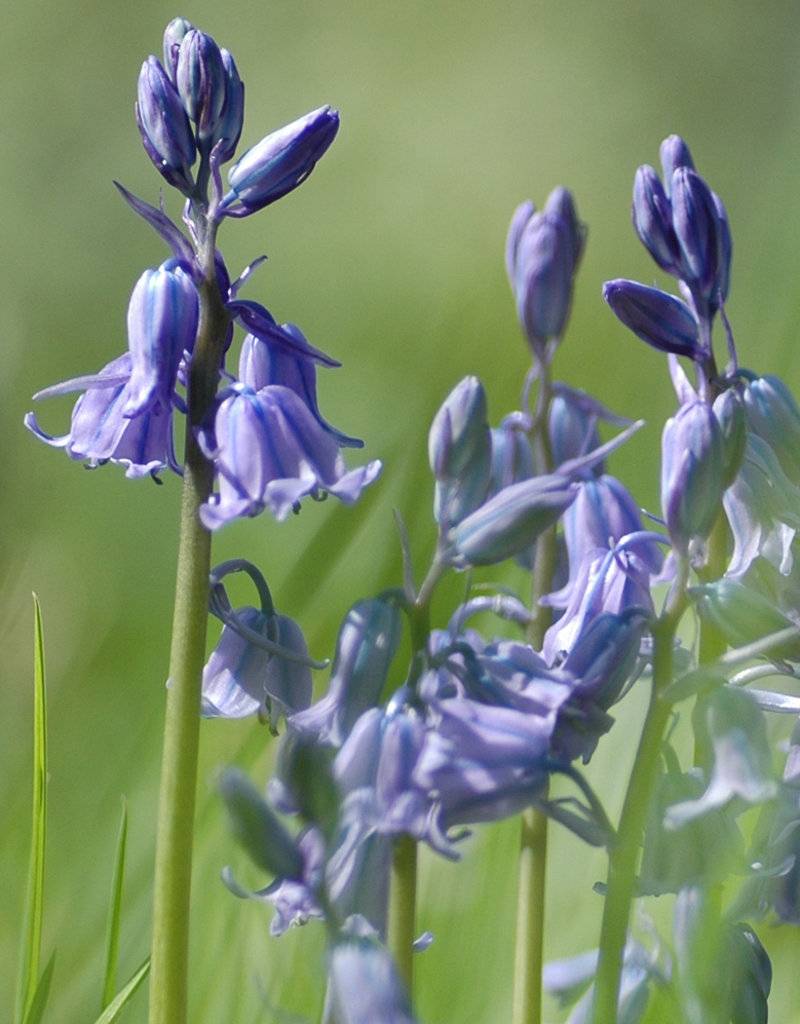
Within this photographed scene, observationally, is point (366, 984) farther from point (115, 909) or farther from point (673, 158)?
point (673, 158)

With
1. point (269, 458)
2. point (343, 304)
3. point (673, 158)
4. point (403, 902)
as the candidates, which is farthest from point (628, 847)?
point (343, 304)

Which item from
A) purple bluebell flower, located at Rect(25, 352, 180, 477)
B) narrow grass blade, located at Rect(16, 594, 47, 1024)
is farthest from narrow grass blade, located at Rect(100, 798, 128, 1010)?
purple bluebell flower, located at Rect(25, 352, 180, 477)

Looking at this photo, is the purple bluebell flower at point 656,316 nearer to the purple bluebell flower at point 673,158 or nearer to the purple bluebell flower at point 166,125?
the purple bluebell flower at point 673,158

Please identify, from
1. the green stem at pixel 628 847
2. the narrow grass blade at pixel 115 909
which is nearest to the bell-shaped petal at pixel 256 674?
the narrow grass blade at pixel 115 909

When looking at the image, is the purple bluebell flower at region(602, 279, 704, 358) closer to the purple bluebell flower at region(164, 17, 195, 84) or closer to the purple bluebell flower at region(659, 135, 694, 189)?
the purple bluebell flower at region(659, 135, 694, 189)

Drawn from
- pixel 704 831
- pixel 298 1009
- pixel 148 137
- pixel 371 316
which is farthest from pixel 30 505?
pixel 704 831
